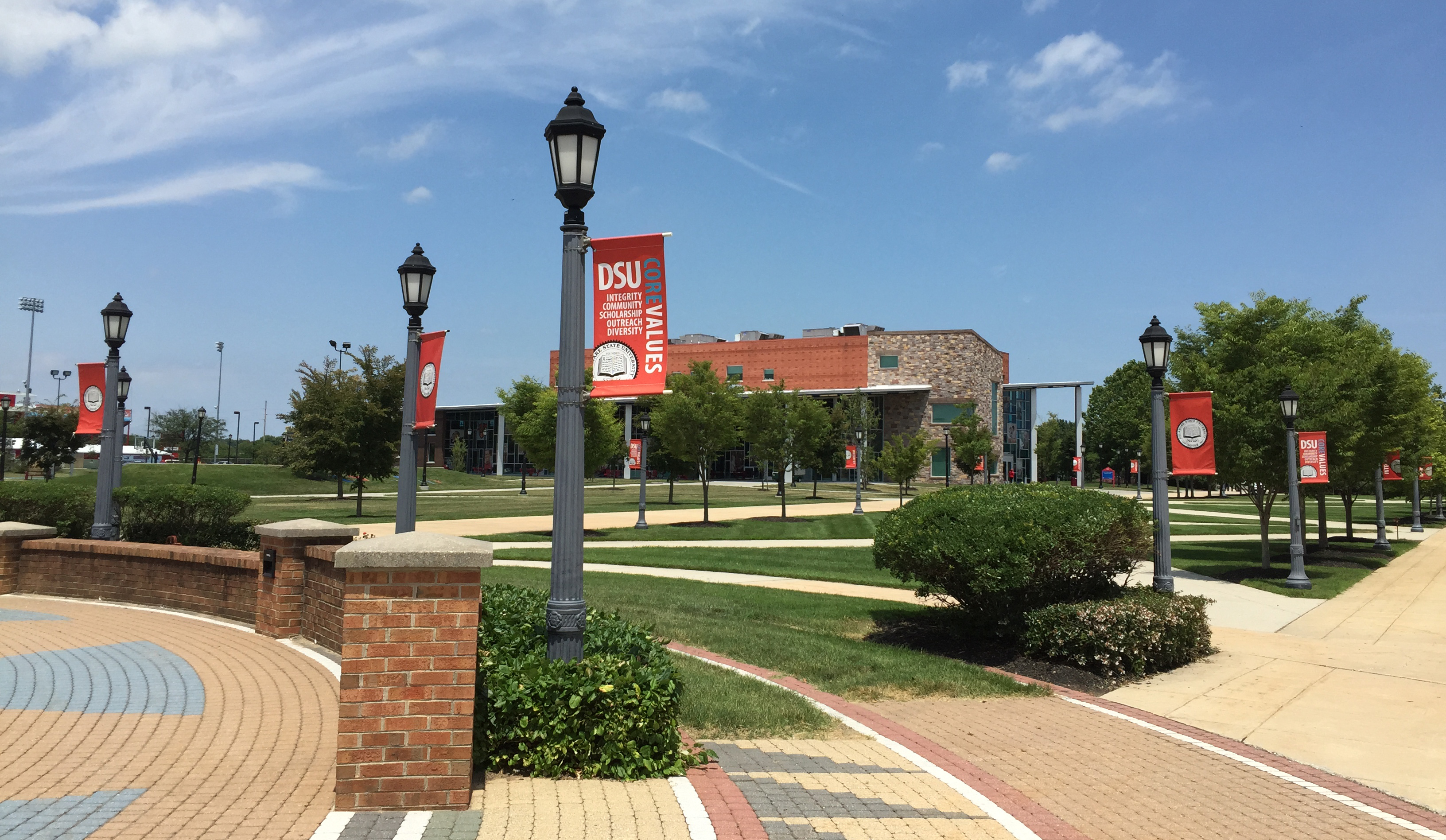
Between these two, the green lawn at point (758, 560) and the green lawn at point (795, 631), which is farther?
the green lawn at point (758, 560)

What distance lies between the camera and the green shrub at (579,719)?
5.71 meters

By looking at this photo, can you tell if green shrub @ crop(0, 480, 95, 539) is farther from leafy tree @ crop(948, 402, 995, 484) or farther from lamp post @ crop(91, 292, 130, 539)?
leafy tree @ crop(948, 402, 995, 484)

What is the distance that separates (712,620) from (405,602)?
7.80 metres

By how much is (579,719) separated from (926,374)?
81376mm

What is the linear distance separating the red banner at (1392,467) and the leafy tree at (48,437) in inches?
2502

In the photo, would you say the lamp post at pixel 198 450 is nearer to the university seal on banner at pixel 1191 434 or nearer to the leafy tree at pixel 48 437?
the leafy tree at pixel 48 437

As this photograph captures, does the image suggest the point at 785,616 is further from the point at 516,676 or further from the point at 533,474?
the point at 533,474

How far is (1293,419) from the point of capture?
1912cm

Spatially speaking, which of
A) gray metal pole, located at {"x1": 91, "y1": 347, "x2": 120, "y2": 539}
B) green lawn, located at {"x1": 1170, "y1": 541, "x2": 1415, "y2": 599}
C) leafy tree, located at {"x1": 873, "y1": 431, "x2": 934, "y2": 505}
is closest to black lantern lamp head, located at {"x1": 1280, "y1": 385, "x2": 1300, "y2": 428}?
green lawn, located at {"x1": 1170, "y1": 541, "x2": 1415, "y2": 599}

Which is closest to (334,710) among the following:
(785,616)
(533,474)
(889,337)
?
(785,616)

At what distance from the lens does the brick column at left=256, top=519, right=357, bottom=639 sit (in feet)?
31.4

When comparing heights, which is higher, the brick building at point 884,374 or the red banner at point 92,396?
the brick building at point 884,374

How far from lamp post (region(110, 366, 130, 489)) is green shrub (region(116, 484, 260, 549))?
2127 mm

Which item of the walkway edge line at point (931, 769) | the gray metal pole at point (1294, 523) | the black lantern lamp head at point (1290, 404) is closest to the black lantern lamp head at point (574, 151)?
the walkway edge line at point (931, 769)
